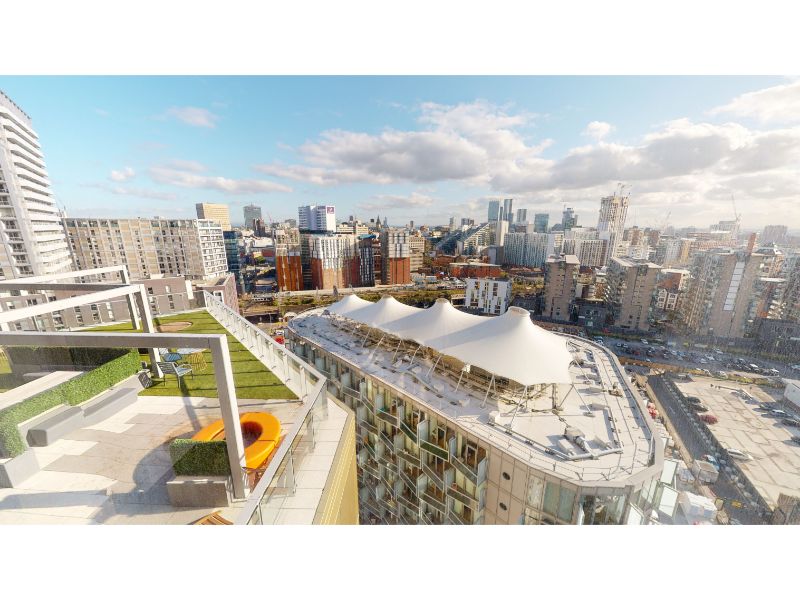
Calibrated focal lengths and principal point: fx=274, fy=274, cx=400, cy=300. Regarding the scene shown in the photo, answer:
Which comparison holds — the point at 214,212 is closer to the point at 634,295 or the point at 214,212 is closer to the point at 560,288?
the point at 560,288

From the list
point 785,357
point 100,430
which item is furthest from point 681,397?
point 100,430

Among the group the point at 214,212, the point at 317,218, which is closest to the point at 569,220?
the point at 317,218

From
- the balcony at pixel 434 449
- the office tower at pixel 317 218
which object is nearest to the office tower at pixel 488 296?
the balcony at pixel 434 449

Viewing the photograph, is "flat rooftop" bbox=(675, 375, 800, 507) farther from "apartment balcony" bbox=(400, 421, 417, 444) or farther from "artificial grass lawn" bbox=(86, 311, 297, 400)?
"artificial grass lawn" bbox=(86, 311, 297, 400)

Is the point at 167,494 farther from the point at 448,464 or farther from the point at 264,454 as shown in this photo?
the point at 448,464

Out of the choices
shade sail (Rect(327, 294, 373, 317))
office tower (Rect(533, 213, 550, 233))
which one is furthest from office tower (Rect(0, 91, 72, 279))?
office tower (Rect(533, 213, 550, 233))

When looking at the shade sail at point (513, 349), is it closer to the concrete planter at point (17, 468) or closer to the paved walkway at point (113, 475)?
the paved walkway at point (113, 475)
